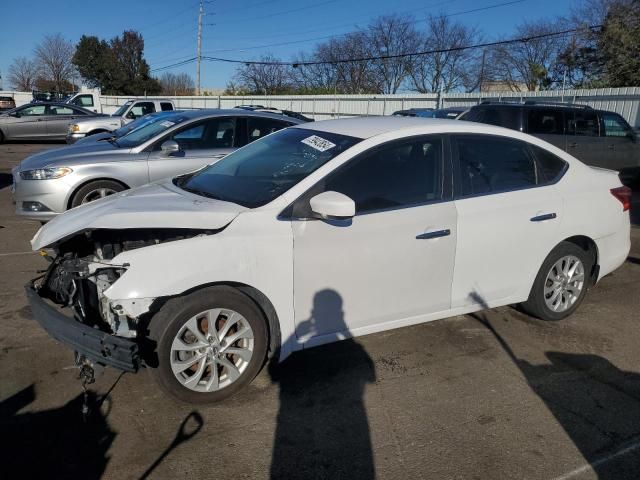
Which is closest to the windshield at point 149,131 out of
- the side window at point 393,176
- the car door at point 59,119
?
the side window at point 393,176

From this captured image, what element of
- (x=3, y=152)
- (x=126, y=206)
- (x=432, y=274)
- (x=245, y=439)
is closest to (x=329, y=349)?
(x=432, y=274)

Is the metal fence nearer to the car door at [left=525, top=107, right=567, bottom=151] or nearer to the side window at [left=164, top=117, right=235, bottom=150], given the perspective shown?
the car door at [left=525, top=107, right=567, bottom=151]

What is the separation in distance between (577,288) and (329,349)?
7.47 feet

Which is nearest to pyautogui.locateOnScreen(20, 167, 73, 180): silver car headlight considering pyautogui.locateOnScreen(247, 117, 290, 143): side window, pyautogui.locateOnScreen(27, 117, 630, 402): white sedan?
pyautogui.locateOnScreen(247, 117, 290, 143): side window

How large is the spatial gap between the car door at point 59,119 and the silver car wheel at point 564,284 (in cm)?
2007

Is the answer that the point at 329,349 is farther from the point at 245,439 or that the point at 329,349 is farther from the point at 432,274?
the point at 245,439

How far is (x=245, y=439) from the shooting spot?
9.64 ft

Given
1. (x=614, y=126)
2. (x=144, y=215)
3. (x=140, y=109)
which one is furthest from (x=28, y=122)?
(x=144, y=215)

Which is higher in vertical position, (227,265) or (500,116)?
(500,116)

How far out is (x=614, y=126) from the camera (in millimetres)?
11375

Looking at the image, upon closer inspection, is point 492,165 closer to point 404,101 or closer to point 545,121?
point 545,121

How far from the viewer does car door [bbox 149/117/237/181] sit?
6887mm

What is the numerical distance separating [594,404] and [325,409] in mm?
1705

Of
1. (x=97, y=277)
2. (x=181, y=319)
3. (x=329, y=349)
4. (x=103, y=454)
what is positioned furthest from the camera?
(x=329, y=349)
